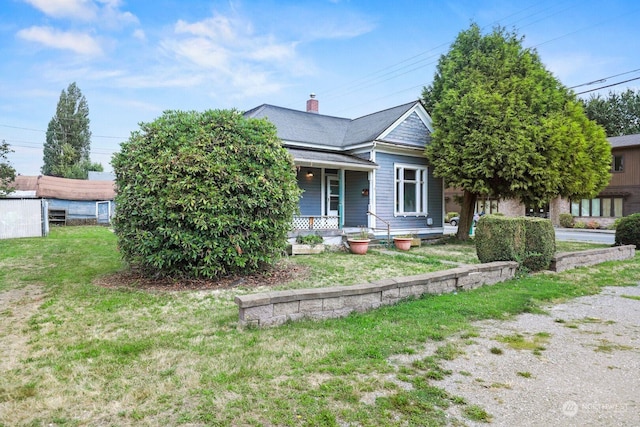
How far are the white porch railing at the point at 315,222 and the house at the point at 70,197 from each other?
14569 mm

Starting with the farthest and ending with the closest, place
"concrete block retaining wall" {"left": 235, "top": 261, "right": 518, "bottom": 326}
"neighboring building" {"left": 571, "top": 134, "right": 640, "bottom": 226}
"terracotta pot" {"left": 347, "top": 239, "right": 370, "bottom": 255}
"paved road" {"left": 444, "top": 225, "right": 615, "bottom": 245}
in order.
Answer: "neighboring building" {"left": 571, "top": 134, "right": 640, "bottom": 226}, "paved road" {"left": 444, "top": 225, "right": 615, "bottom": 245}, "terracotta pot" {"left": 347, "top": 239, "right": 370, "bottom": 255}, "concrete block retaining wall" {"left": 235, "top": 261, "right": 518, "bottom": 326}

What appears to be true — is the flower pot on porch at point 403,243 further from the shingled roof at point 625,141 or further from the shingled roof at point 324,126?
the shingled roof at point 625,141

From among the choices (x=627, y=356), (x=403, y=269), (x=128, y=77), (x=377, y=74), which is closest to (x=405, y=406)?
(x=627, y=356)

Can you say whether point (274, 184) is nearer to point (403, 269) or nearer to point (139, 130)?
point (139, 130)

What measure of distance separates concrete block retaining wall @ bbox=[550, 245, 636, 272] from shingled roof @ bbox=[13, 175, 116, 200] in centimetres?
2174

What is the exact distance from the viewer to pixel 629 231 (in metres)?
12.3

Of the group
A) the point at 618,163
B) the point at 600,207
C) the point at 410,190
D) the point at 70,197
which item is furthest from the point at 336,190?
the point at 600,207

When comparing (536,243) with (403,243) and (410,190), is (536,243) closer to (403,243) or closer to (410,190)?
(403,243)

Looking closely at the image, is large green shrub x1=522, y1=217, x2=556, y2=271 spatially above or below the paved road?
above

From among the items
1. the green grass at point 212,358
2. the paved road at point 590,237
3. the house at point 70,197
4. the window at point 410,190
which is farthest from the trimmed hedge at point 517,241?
the house at point 70,197

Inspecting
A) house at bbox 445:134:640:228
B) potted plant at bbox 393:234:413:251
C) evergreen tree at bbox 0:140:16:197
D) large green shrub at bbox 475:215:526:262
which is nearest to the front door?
potted plant at bbox 393:234:413:251

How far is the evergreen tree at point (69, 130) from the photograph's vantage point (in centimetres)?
3966

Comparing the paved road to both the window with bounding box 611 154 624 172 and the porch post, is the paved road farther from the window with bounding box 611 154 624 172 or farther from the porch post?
the porch post

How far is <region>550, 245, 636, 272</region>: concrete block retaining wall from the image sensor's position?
8070mm
